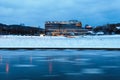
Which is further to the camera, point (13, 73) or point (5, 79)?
point (13, 73)

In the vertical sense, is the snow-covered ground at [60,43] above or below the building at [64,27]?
below

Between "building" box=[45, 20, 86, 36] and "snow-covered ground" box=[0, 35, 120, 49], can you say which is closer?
"snow-covered ground" box=[0, 35, 120, 49]

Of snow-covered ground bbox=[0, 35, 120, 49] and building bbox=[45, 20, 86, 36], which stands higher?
building bbox=[45, 20, 86, 36]

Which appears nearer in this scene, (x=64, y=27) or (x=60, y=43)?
(x=60, y=43)

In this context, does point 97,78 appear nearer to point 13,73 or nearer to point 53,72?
point 53,72

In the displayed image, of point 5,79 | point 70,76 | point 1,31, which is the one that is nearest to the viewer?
point 5,79

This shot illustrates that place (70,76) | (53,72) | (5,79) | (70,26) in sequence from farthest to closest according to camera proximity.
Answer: (70,26)
(53,72)
(70,76)
(5,79)

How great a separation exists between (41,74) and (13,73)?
0.91 m

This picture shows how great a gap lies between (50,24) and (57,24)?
412 cm

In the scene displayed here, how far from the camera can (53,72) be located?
30.6ft

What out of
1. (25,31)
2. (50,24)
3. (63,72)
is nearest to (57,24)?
(50,24)

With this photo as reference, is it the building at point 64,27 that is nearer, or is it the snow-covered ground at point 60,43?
the snow-covered ground at point 60,43

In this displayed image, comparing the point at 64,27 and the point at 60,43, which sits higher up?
the point at 64,27

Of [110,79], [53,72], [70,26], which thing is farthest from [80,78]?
[70,26]
